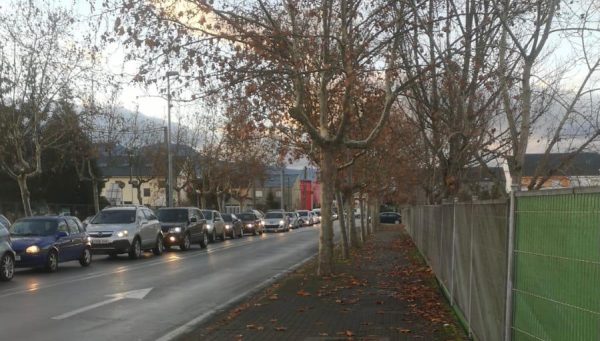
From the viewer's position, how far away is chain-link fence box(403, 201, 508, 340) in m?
5.95

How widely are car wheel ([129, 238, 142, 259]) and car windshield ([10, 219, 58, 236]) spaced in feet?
14.1

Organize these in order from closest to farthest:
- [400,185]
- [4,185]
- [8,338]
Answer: [8,338] < [400,185] < [4,185]

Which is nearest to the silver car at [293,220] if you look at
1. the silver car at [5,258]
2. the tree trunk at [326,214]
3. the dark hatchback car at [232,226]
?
the dark hatchback car at [232,226]

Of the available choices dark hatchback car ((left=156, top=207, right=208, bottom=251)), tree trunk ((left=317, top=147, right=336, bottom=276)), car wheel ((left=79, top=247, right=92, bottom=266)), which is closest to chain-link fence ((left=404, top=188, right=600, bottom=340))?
tree trunk ((left=317, top=147, right=336, bottom=276))

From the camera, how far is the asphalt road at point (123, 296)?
30.4ft

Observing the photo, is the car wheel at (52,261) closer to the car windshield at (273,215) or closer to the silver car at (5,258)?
the silver car at (5,258)

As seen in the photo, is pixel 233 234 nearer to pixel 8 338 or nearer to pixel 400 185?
pixel 400 185

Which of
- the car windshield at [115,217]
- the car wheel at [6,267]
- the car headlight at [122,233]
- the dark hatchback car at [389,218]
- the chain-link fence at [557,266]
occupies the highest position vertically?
the chain-link fence at [557,266]

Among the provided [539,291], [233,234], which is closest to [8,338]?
[539,291]

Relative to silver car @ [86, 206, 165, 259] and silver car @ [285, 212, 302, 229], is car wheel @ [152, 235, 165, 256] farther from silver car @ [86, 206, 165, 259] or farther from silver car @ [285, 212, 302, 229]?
silver car @ [285, 212, 302, 229]

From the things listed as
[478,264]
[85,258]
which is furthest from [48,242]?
[478,264]

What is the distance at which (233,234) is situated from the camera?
39875 millimetres

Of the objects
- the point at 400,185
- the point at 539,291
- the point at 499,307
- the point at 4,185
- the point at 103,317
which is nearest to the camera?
the point at 539,291

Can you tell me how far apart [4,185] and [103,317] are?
143ft
